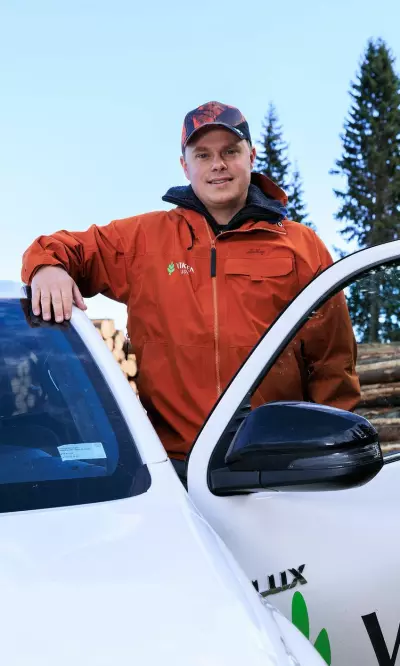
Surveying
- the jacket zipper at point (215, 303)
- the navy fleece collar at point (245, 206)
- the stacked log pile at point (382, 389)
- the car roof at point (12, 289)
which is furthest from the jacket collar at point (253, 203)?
the car roof at point (12, 289)

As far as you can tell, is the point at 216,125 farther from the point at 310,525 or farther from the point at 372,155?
the point at 372,155

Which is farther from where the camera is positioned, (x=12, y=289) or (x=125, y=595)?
(x=12, y=289)

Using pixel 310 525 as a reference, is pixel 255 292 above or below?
above

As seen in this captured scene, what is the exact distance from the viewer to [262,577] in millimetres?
1764

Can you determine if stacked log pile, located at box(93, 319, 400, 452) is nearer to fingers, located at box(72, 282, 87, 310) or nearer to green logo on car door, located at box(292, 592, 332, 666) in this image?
green logo on car door, located at box(292, 592, 332, 666)

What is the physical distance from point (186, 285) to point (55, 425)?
1091 millimetres

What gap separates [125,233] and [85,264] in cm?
20

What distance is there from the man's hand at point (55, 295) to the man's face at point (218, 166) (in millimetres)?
912

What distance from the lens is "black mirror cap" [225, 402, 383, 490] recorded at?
1500 mm

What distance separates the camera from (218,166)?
121 inches

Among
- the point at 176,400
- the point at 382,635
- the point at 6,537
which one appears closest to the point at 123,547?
the point at 6,537

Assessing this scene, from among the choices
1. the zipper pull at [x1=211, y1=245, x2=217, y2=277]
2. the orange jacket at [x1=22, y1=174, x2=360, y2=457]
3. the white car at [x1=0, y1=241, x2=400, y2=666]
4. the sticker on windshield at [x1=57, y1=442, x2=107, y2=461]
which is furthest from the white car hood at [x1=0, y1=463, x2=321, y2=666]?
the zipper pull at [x1=211, y1=245, x2=217, y2=277]

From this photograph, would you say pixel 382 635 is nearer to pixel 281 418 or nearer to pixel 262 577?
pixel 262 577

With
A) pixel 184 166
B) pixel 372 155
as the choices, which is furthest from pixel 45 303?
pixel 372 155
